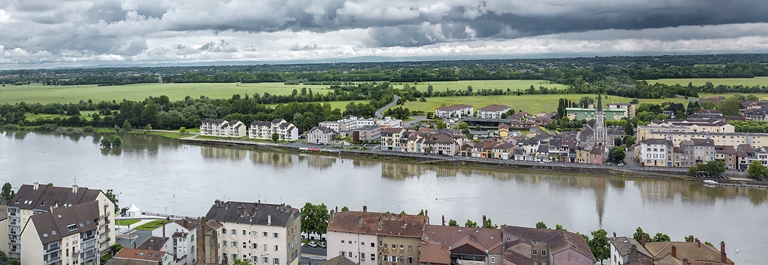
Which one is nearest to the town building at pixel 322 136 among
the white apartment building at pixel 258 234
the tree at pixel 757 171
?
the tree at pixel 757 171

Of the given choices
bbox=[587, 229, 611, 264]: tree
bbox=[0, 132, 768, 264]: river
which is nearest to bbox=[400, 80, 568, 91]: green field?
bbox=[0, 132, 768, 264]: river

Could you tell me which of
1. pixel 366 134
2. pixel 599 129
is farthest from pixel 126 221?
pixel 599 129

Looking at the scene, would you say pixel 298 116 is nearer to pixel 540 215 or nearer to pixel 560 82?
pixel 540 215

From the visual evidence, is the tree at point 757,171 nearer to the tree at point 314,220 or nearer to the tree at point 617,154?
the tree at point 617,154

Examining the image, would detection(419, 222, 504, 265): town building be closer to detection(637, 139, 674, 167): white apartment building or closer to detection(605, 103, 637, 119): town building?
detection(637, 139, 674, 167): white apartment building

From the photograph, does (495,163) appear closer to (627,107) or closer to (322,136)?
(322,136)
